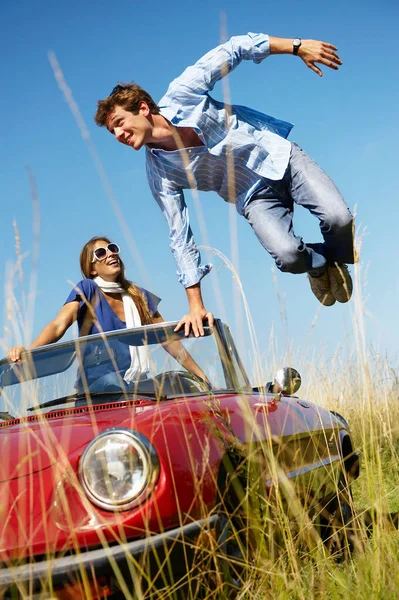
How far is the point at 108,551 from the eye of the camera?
2.05 metres

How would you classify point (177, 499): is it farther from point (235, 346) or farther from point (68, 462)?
point (235, 346)

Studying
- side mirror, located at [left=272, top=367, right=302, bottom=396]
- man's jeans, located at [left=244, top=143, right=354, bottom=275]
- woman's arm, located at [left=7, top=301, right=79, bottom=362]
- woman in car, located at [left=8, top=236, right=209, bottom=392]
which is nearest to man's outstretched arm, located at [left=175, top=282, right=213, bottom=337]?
side mirror, located at [left=272, top=367, right=302, bottom=396]

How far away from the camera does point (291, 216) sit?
188 inches

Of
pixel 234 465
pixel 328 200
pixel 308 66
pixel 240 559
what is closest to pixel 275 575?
pixel 240 559

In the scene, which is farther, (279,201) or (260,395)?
(279,201)

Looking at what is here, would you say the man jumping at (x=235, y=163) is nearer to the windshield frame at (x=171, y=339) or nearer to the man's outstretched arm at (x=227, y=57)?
the man's outstretched arm at (x=227, y=57)

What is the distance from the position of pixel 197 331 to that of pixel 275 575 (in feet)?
4.91

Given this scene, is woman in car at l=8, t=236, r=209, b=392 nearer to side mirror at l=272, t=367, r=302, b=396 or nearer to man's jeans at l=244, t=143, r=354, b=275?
man's jeans at l=244, t=143, r=354, b=275

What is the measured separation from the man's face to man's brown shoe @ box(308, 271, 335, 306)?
4.92ft

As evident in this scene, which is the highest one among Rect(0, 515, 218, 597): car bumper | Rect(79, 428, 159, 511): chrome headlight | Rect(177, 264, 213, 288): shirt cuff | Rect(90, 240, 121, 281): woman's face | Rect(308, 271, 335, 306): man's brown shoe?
Rect(90, 240, 121, 281): woman's face

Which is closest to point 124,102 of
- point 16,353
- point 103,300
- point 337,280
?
point 103,300

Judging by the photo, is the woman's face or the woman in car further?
the woman's face

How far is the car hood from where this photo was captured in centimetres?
220

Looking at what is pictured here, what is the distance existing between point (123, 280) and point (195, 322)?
4.41 ft
